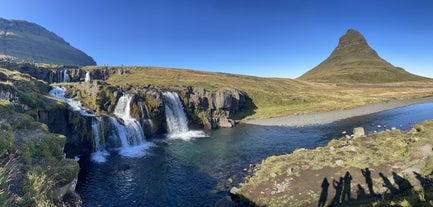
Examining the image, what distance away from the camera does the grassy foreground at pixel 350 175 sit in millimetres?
19984

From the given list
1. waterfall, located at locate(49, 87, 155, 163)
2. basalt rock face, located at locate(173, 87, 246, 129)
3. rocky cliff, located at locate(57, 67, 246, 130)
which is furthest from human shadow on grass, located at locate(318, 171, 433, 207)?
basalt rock face, located at locate(173, 87, 246, 129)

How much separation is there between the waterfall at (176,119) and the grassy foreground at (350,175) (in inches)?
1519

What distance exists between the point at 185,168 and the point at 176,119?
35.8m

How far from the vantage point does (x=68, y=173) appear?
50.0 feet

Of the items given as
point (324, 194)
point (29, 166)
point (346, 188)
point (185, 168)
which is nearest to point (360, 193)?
point (346, 188)

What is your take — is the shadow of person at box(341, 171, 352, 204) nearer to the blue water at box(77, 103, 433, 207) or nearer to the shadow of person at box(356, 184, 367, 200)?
the shadow of person at box(356, 184, 367, 200)

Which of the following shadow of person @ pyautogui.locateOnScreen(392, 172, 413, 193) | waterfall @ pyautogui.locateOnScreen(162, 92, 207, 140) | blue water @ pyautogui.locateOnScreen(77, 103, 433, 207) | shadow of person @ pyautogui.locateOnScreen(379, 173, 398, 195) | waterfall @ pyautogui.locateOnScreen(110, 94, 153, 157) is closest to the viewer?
shadow of person @ pyautogui.locateOnScreen(392, 172, 413, 193)

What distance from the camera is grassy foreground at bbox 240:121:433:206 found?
19984mm

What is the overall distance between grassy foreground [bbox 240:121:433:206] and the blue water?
20.4 ft

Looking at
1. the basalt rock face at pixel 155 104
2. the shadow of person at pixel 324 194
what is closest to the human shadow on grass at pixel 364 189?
the shadow of person at pixel 324 194

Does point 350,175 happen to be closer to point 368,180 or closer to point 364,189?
point 368,180

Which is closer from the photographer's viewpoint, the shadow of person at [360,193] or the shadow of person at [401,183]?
the shadow of person at [401,183]

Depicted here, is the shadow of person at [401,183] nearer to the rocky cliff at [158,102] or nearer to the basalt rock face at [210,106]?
the rocky cliff at [158,102]

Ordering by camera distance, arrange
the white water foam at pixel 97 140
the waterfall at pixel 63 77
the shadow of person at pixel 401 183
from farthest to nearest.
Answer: the waterfall at pixel 63 77 < the white water foam at pixel 97 140 < the shadow of person at pixel 401 183
